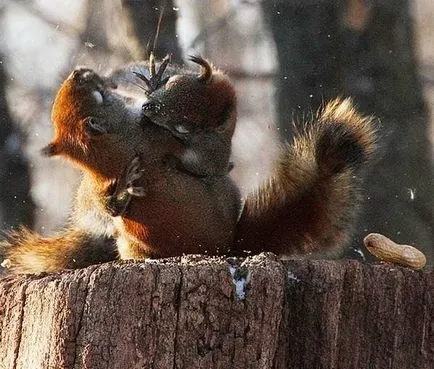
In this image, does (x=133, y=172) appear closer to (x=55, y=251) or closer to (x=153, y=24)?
(x=55, y=251)

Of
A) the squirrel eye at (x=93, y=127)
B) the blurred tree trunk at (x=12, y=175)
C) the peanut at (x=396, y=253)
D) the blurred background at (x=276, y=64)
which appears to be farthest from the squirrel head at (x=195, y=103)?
the blurred tree trunk at (x=12, y=175)

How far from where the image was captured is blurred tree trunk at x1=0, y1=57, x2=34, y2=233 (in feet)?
13.8

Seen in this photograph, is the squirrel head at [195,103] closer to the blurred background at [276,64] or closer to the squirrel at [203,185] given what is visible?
the squirrel at [203,185]

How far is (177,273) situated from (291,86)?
2426 millimetres

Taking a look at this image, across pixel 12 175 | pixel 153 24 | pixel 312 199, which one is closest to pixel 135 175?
pixel 312 199

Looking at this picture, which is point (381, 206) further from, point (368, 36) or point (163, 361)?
point (163, 361)

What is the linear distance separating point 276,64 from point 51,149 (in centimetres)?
190

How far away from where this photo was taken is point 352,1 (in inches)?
170

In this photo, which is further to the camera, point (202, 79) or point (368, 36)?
point (368, 36)

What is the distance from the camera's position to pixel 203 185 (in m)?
2.46

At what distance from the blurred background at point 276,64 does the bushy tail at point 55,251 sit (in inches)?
40.2

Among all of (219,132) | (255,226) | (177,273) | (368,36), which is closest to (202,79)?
(219,132)

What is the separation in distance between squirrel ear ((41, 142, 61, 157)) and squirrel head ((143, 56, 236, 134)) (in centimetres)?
21

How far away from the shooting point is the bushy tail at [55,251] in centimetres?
254
